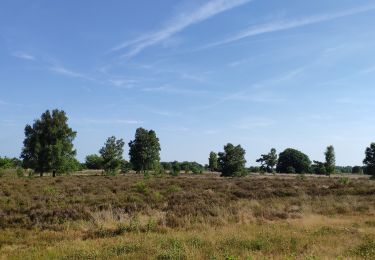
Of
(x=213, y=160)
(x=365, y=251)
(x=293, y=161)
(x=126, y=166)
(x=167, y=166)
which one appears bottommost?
(x=365, y=251)

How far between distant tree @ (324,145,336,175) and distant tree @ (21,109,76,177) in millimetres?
46145

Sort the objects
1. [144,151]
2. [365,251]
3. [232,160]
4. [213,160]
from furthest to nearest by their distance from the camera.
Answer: [213,160], [144,151], [232,160], [365,251]

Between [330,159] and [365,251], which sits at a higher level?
[330,159]

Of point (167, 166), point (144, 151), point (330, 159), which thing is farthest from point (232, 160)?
point (167, 166)

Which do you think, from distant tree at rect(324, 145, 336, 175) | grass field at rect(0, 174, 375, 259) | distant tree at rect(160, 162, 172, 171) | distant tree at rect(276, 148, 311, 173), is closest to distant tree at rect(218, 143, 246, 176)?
distant tree at rect(324, 145, 336, 175)

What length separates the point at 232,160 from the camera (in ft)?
233

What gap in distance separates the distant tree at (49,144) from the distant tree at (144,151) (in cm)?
1668

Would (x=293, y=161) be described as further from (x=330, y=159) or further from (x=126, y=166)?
(x=126, y=166)

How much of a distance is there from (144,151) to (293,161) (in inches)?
2223

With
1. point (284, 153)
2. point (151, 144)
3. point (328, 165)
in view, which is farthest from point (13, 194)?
point (284, 153)

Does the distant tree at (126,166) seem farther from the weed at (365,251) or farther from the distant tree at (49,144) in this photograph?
the weed at (365,251)

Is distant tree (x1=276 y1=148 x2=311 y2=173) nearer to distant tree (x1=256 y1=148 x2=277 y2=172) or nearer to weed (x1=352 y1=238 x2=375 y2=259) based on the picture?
distant tree (x1=256 y1=148 x2=277 y2=172)

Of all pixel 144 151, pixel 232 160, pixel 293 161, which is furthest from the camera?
pixel 293 161

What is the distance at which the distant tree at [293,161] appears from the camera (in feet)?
374
